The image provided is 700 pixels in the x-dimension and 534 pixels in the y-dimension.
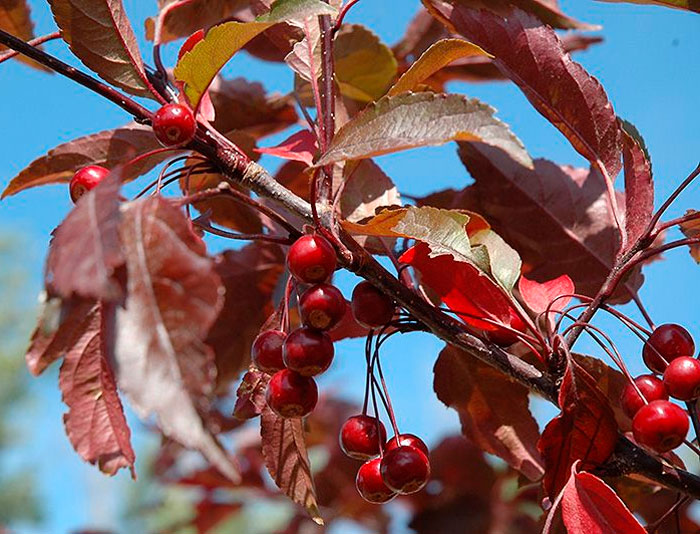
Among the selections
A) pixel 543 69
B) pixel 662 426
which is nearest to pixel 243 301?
pixel 543 69

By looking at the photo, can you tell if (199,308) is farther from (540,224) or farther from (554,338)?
(540,224)

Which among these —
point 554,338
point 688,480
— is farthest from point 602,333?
point 688,480

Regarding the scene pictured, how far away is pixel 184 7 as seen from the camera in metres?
1.20

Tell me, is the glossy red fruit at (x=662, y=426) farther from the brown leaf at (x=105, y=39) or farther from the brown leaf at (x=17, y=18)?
the brown leaf at (x=17, y=18)

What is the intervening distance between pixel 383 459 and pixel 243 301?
484mm

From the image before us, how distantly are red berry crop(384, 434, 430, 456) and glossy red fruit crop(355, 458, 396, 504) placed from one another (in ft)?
0.07

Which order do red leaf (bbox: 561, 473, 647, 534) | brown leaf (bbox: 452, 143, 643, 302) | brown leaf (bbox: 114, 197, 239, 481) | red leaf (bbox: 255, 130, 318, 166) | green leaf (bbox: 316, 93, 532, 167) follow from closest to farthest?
brown leaf (bbox: 114, 197, 239, 481) → green leaf (bbox: 316, 93, 532, 167) → red leaf (bbox: 561, 473, 647, 534) → red leaf (bbox: 255, 130, 318, 166) → brown leaf (bbox: 452, 143, 643, 302)

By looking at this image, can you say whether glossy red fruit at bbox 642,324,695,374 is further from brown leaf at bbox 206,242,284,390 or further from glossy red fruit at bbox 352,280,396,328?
brown leaf at bbox 206,242,284,390

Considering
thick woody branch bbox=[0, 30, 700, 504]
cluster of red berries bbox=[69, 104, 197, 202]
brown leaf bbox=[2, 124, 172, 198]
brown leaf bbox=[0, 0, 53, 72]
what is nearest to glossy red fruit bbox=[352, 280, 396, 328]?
thick woody branch bbox=[0, 30, 700, 504]

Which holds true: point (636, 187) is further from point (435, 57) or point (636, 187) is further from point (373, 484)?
point (373, 484)

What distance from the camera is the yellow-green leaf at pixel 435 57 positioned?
2.56ft

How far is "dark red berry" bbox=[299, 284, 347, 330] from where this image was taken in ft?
2.56

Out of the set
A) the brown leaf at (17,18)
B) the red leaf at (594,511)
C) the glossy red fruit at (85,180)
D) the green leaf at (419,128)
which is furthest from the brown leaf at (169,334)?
the brown leaf at (17,18)

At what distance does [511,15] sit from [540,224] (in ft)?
1.16
